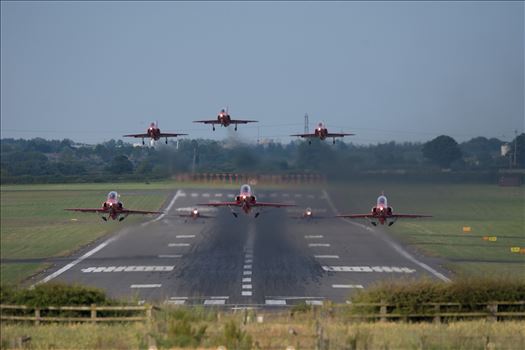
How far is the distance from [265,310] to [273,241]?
95.4 ft

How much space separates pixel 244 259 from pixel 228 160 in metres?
9.19

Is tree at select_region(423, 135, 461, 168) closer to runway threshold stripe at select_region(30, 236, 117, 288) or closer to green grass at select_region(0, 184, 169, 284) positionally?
green grass at select_region(0, 184, 169, 284)

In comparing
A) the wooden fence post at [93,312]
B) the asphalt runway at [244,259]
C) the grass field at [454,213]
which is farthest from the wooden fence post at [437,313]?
the grass field at [454,213]

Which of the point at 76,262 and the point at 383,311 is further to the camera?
the point at 76,262

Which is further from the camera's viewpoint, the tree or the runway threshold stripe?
the tree

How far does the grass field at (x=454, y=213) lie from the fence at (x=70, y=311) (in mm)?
34474

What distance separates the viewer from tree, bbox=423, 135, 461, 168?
8581 centimetres

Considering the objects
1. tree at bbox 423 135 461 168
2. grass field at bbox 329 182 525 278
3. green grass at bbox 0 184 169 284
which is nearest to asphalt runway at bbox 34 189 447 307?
green grass at bbox 0 184 169 284

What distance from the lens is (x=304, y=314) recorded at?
48969mm

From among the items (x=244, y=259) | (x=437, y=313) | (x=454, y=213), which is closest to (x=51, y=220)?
(x=244, y=259)

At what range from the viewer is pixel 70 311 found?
163 feet

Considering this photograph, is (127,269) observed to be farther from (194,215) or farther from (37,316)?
(37,316)

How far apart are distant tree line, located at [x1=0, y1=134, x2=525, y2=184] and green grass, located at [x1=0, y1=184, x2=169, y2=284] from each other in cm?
123

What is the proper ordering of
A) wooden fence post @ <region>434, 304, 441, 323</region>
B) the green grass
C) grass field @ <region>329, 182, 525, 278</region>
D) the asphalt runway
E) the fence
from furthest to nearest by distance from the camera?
1. grass field @ <region>329, 182, 525, 278</region>
2. the green grass
3. the asphalt runway
4. wooden fence post @ <region>434, 304, 441, 323</region>
5. the fence
